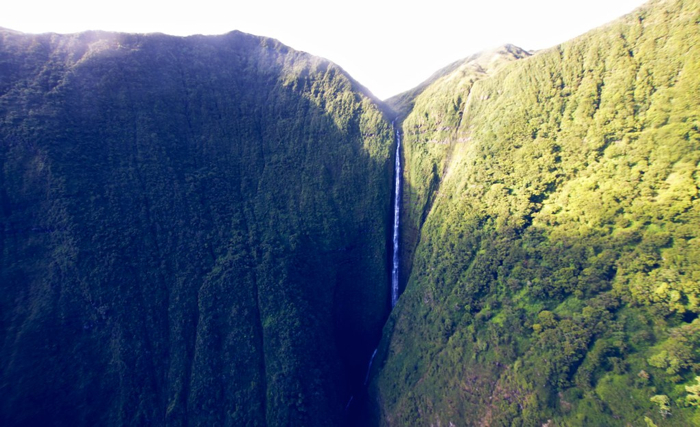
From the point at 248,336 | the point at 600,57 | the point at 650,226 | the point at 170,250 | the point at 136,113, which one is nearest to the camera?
the point at 650,226

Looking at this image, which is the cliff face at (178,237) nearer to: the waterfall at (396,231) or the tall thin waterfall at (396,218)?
the waterfall at (396,231)

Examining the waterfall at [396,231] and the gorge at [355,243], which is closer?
the gorge at [355,243]

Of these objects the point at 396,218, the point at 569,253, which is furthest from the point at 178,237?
the point at 569,253

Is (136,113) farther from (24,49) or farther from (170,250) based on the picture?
(170,250)

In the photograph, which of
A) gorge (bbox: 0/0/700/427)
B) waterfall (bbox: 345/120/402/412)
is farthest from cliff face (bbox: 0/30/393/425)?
waterfall (bbox: 345/120/402/412)

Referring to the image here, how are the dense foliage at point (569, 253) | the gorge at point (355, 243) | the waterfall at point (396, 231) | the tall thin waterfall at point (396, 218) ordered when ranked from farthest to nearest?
1. the tall thin waterfall at point (396, 218)
2. the waterfall at point (396, 231)
3. the gorge at point (355, 243)
4. the dense foliage at point (569, 253)

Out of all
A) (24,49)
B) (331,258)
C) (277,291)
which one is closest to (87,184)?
(24,49)

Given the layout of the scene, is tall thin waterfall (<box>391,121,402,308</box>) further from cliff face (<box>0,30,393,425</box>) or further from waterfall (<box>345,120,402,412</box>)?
cliff face (<box>0,30,393,425</box>)

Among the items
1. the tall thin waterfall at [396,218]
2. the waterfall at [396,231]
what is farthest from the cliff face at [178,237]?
the tall thin waterfall at [396,218]
